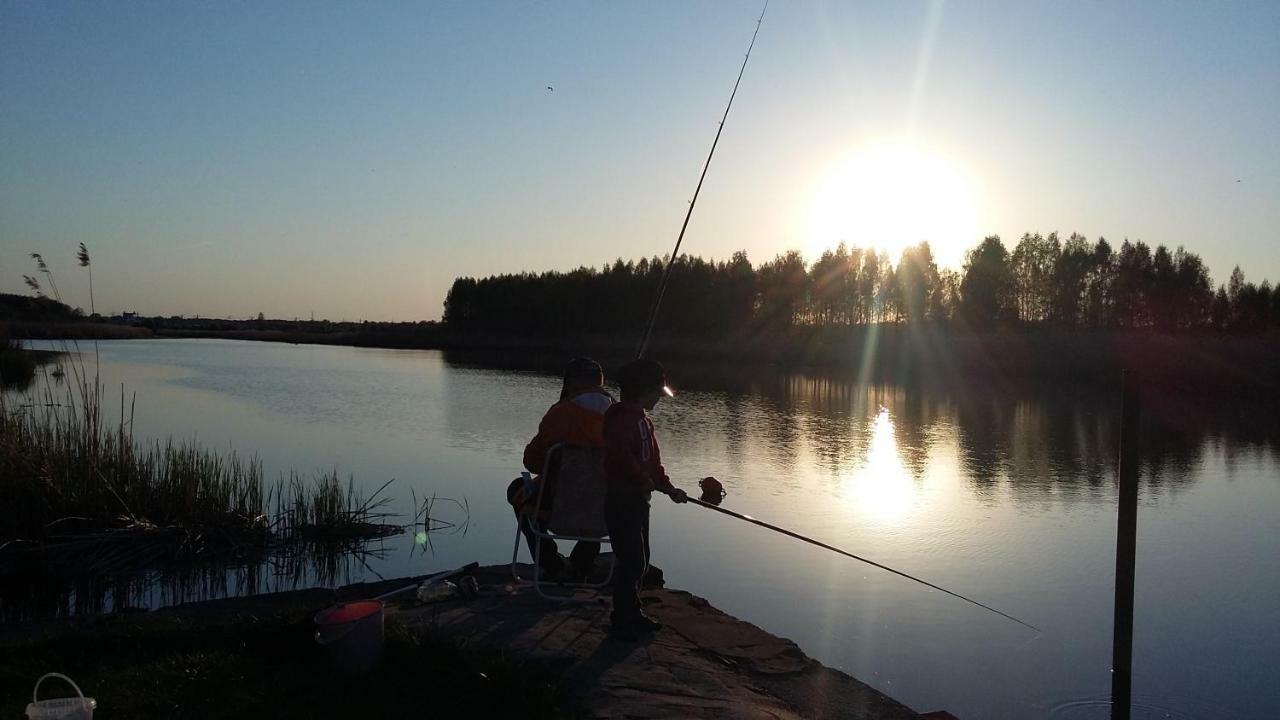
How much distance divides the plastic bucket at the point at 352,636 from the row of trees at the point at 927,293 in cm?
5208

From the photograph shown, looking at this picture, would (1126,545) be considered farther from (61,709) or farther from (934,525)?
(934,525)

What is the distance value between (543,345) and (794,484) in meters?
69.4

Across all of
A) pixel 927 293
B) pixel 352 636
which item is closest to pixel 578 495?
pixel 352 636

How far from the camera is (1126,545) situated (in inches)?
200

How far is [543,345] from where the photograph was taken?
82.4 metres

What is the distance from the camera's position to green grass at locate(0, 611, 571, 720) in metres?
3.77

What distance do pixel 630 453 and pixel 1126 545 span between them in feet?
9.32

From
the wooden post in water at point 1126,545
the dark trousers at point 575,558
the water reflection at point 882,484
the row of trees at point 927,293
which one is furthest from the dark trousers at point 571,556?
the row of trees at point 927,293

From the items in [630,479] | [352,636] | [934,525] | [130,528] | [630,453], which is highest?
[630,453]

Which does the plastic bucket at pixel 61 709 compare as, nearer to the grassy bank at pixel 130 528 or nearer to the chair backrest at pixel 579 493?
the chair backrest at pixel 579 493

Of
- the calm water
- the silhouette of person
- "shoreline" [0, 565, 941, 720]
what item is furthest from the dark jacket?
the calm water

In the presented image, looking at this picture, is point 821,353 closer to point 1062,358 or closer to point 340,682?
point 1062,358

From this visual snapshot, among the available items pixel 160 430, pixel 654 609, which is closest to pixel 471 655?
pixel 654 609

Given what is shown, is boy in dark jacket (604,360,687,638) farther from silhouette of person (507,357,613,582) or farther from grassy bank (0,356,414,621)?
grassy bank (0,356,414,621)
